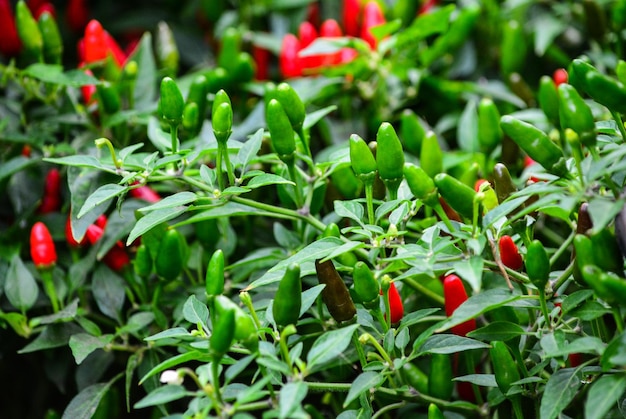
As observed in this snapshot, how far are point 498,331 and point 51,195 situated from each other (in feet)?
2.89

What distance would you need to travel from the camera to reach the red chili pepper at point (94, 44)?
4.64 feet

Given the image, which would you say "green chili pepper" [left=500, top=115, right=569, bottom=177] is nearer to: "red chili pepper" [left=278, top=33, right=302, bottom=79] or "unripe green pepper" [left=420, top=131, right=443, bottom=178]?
"unripe green pepper" [left=420, top=131, right=443, bottom=178]

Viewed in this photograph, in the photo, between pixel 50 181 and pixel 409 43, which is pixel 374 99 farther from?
pixel 50 181

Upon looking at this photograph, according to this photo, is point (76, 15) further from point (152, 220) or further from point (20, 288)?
point (152, 220)

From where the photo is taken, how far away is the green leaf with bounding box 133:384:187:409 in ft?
2.42

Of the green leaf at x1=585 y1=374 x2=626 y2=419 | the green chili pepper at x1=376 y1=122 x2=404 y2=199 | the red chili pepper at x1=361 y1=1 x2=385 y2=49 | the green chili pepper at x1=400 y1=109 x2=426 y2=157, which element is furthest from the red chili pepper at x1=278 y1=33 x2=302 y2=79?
the green leaf at x1=585 y1=374 x2=626 y2=419

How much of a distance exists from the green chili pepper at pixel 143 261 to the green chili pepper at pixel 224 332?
0.39 meters

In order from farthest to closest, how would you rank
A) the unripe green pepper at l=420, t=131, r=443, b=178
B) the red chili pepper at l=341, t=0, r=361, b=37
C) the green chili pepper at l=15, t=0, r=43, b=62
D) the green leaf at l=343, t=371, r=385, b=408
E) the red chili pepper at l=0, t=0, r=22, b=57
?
the red chili pepper at l=341, t=0, r=361, b=37, the red chili pepper at l=0, t=0, r=22, b=57, the green chili pepper at l=15, t=0, r=43, b=62, the unripe green pepper at l=420, t=131, r=443, b=178, the green leaf at l=343, t=371, r=385, b=408

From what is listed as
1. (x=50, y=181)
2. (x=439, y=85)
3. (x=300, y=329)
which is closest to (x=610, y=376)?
(x=300, y=329)

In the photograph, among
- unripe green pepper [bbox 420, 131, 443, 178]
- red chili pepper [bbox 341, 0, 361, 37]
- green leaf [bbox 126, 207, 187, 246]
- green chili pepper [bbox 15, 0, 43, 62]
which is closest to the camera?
green leaf [bbox 126, 207, 187, 246]

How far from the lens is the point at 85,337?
41.7 inches

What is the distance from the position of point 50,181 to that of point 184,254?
0.39 meters

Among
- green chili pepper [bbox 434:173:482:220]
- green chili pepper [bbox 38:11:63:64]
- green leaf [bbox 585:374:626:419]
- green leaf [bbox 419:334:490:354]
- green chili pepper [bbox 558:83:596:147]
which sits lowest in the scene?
green leaf [bbox 419:334:490:354]

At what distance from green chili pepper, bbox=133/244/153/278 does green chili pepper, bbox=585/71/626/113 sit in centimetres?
65
